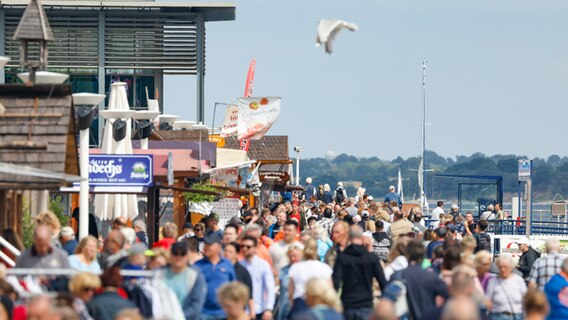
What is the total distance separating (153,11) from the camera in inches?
2559

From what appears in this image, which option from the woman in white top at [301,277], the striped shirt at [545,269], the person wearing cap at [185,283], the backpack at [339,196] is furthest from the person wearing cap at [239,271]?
the backpack at [339,196]

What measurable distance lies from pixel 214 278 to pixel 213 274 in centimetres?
5

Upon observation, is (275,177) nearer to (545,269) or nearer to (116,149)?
(116,149)

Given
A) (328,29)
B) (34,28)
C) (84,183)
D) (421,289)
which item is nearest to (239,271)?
(421,289)

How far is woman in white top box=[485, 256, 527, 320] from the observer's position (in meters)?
16.5

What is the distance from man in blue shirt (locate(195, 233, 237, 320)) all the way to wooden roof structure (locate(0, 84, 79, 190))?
3327 millimetres

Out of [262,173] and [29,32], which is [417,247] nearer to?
[29,32]

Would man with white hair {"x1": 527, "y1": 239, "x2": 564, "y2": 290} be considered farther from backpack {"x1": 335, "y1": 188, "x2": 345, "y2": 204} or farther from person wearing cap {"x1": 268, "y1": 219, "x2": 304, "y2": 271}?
backpack {"x1": 335, "y1": 188, "x2": 345, "y2": 204}

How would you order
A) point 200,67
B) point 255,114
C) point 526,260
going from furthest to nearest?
1. point 200,67
2. point 255,114
3. point 526,260

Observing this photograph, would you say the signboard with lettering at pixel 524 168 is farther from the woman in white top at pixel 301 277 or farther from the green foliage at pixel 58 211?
the woman in white top at pixel 301 277

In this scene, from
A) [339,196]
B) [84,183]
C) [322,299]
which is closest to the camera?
[322,299]

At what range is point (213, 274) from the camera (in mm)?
15695

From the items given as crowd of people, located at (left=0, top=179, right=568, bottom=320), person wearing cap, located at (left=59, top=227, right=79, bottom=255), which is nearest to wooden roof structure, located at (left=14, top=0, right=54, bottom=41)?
crowd of people, located at (left=0, top=179, right=568, bottom=320)

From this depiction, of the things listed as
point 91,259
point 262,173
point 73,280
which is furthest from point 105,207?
point 262,173
